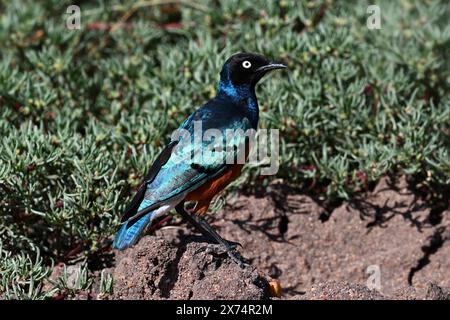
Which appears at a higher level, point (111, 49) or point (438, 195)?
point (111, 49)

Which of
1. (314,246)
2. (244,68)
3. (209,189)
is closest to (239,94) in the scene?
(244,68)

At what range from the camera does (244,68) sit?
5867 mm

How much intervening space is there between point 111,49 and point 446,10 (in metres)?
3.00

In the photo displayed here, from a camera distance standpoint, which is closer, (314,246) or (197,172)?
(197,172)

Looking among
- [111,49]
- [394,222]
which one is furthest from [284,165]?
[111,49]

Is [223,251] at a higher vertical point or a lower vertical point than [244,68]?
lower

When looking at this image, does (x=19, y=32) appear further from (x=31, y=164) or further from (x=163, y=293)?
(x=163, y=293)

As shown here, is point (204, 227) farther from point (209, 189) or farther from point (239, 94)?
point (239, 94)

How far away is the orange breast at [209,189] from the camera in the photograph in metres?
5.31

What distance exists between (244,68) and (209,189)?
3.10 ft

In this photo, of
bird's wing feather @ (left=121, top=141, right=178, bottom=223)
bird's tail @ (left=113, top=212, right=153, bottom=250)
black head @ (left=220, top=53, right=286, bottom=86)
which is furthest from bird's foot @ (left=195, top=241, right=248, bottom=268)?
black head @ (left=220, top=53, right=286, bottom=86)

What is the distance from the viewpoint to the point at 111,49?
8023 millimetres

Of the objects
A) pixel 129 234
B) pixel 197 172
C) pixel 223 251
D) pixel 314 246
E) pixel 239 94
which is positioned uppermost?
pixel 239 94

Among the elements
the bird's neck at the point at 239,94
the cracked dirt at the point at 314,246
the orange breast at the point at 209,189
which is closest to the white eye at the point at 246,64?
the bird's neck at the point at 239,94
